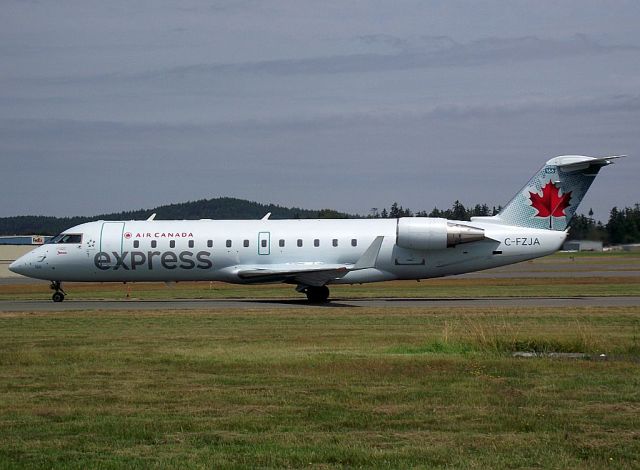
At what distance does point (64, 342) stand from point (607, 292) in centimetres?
2699

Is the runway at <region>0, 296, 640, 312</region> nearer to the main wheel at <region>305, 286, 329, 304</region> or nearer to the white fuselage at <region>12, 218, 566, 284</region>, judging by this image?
the main wheel at <region>305, 286, 329, 304</region>

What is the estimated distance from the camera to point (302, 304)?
35188 millimetres

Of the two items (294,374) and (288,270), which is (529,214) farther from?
(294,374)

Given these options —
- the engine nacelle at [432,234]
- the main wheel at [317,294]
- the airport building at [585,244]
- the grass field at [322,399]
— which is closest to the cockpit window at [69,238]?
the main wheel at [317,294]

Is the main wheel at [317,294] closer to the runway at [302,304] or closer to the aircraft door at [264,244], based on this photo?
the runway at [302,304]

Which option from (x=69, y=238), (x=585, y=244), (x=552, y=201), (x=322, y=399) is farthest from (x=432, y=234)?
(x=585, y=244)

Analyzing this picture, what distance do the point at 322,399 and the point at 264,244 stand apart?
78.8ft

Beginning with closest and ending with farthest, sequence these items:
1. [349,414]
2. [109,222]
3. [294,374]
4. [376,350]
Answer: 1. [349,414]
2. [294,374]
3. [376,350]
4. [109,222]

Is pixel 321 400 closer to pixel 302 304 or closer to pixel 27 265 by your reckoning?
pixel 302 304

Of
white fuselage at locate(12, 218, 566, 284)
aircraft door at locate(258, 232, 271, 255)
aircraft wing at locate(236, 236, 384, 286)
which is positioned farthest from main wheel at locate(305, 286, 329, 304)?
aircraft door at locate(258, 232, 271, 255)

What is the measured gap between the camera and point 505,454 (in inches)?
360

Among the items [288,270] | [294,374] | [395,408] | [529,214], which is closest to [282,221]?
[288,270]

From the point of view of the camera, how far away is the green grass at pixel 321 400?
30.4 ft

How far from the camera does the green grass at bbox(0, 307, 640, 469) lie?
9255 mm
